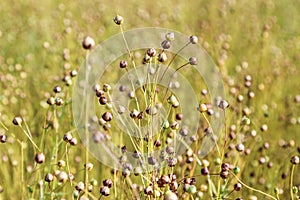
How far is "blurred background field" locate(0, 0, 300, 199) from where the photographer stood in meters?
1.93

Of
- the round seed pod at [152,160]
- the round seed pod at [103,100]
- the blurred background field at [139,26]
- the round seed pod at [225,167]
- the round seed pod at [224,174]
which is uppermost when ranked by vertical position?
Answer: the blurred background field at [139,26]

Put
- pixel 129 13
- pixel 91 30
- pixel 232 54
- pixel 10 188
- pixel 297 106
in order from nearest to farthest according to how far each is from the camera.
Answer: pixel 10 188
pixel 297 106
pixel 232 54
pixel 91 30
pixel 129 13

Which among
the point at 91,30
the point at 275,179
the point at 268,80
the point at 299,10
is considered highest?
the point at 299,10

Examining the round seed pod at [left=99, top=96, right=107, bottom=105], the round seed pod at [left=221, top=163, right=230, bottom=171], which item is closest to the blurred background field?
the round seed pod at [left=99, top=96, right=107, bottom=105]

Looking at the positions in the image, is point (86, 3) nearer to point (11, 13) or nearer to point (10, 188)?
point (11, 13)

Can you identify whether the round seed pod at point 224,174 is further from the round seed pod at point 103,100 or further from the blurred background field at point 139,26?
the blurred background field at point 139,26

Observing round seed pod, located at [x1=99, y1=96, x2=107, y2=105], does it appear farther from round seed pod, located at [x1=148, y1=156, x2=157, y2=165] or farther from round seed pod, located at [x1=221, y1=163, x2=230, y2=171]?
round seed pod, located at [x1=221, y1=163, x2=230, y2=171]

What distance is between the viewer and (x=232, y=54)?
316cm

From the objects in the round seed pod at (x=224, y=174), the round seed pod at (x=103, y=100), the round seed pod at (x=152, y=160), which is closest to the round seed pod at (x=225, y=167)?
the round seed pod at (x=224, y=174)

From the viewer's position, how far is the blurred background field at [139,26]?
6.33 ft

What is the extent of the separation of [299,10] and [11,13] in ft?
7.55

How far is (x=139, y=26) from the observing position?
143 inches

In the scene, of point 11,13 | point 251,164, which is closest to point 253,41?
point 251,164

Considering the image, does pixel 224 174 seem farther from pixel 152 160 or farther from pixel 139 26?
pixel 139 26
